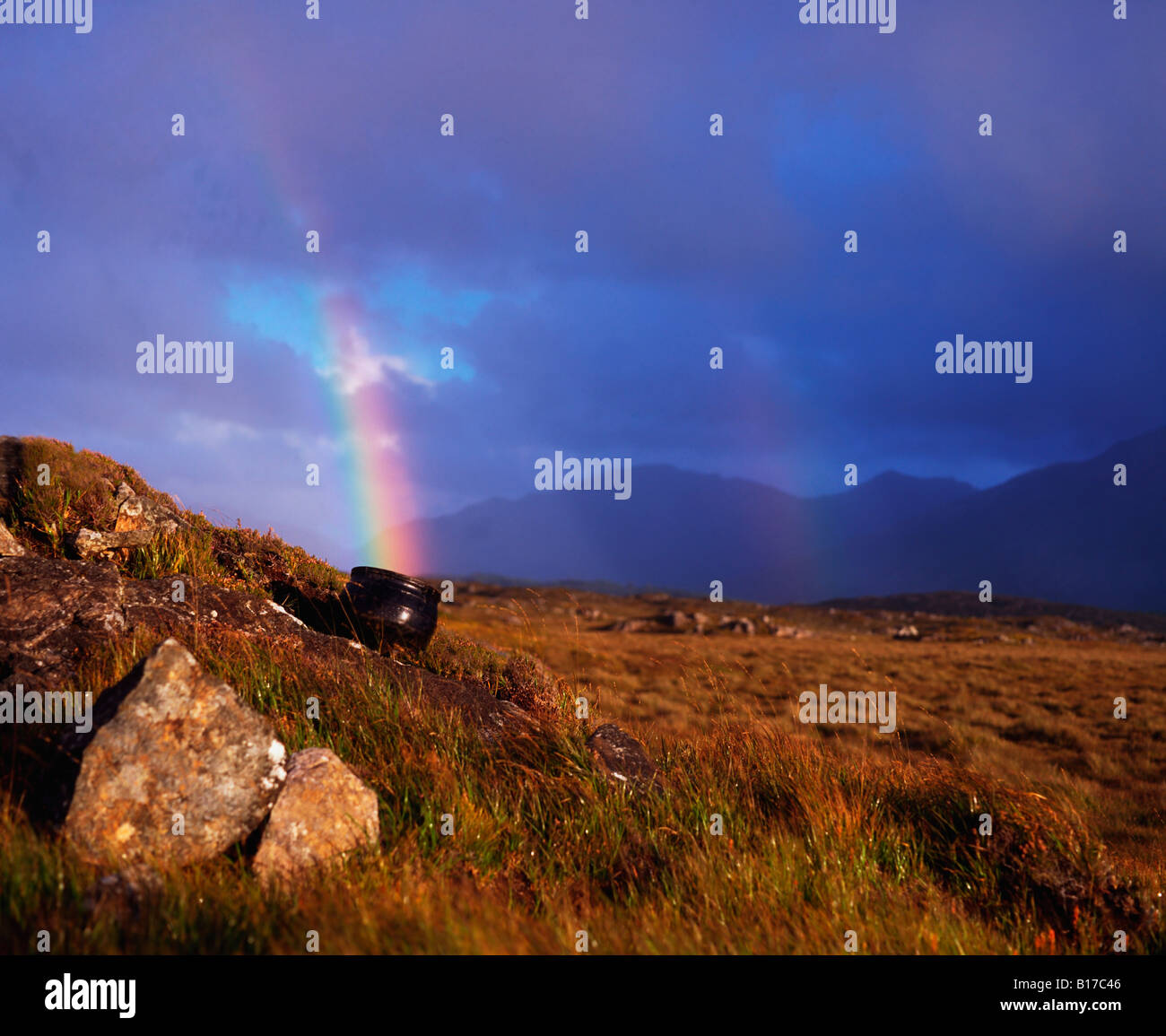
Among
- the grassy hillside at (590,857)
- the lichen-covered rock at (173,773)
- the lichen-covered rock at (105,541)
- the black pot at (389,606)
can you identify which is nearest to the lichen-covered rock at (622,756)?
the grassy hillside at (590,857)

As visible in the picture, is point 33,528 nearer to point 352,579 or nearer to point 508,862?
point 352,579

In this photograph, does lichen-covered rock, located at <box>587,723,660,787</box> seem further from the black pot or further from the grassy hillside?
the black pot

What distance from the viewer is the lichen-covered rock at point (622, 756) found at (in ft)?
19.9

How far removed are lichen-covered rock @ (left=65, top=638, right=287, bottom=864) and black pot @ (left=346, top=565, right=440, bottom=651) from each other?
460cm

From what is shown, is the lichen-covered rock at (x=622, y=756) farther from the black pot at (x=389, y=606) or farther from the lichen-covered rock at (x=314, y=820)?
the black pot at (x=389, y=606)

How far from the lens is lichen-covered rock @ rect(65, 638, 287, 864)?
4227 millimetres

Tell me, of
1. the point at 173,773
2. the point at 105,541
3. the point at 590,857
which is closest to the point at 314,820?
the point at 173,773

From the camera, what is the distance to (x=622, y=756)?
642 cm

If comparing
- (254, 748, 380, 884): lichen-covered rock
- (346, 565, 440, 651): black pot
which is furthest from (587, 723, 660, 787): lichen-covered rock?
(346, 565, 440, 651): black pot

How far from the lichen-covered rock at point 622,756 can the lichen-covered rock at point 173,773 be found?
2.60m

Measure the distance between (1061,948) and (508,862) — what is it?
381 centimetres

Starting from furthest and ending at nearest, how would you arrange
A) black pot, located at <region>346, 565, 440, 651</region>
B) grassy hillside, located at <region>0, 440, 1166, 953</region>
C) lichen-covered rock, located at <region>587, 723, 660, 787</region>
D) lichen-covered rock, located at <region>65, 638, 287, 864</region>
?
black pot, located at <region>346, 565, 440, 651</region> < lichen-covered rock, located at <region>587, 723, 660, 787</region> < lichen-covered rock, located at <region>65, 638, 287, 864</region> < grassy hillside, located at <region>0, 440, 1166, 953</region>

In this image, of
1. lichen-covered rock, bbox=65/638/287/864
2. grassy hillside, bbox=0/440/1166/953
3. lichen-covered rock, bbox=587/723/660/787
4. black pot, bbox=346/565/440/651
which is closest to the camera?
grassy hillside, bbox=0/440/1166/953
